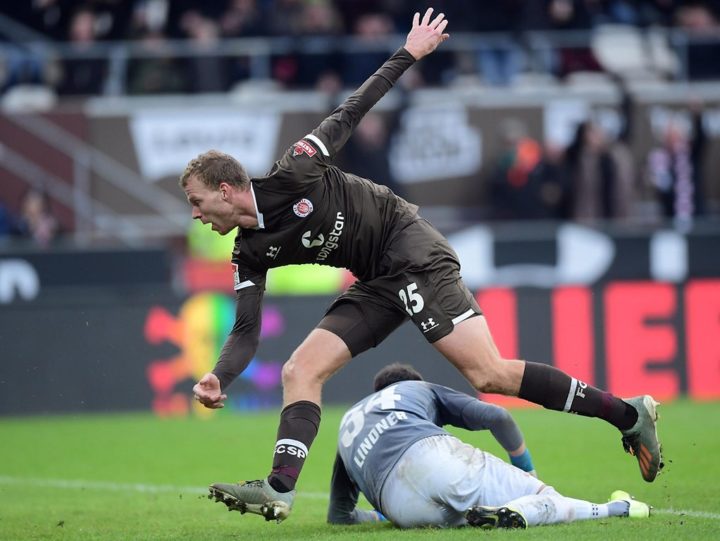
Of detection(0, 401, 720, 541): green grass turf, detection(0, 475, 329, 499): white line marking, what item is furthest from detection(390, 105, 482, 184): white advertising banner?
detection(0, 475, 329, 499): white line marking

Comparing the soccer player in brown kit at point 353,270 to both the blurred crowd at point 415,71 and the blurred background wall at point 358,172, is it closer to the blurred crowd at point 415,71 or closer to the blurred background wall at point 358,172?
the blurred background wall at point 358,172

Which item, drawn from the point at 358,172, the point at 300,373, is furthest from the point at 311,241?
the point at 358,172

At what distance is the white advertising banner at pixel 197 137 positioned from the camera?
709 inches

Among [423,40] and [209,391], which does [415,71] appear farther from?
[209,391]

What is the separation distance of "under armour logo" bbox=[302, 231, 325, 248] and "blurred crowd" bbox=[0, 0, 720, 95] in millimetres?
11136

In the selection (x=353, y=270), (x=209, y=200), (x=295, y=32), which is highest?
(x=295, y=32)

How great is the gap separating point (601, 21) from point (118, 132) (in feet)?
24.4

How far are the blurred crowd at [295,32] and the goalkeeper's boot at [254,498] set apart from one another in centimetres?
1223

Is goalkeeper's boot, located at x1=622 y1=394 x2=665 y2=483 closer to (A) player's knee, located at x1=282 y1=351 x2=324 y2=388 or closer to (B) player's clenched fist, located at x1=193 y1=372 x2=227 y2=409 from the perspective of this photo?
(A) player's knee, located at x1=282 y1=351 x2=324 y2=388

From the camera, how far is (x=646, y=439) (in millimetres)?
7109

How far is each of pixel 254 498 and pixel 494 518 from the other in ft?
3.95

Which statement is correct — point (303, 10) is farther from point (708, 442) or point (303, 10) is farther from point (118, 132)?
point (708, 442)

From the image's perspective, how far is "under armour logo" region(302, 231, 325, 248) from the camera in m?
7.22

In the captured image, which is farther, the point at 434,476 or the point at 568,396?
the point at 568,396
